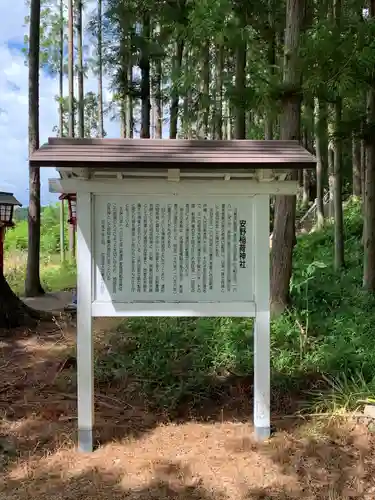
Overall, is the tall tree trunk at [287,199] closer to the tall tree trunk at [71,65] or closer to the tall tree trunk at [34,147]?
the tall tree trunk at [34,147]

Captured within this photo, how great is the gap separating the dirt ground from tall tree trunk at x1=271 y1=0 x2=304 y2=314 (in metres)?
1.95

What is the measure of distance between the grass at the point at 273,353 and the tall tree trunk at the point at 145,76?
595 cm

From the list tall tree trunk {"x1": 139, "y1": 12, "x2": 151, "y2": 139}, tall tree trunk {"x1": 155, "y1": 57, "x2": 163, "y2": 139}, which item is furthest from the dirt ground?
tall tree trunk {"x1": 155, "y1": 57, "x2": 163, "y2": 139}

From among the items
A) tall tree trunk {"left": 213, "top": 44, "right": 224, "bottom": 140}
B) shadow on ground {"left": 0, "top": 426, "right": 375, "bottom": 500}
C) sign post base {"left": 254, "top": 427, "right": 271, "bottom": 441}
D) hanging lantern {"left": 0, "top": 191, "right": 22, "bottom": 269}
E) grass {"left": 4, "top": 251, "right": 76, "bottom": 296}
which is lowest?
shadow on ground {"left": 0, "top": 426, "right": 375, "bottom": 500}

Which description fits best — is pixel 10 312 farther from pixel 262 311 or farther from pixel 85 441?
pixel 262 311

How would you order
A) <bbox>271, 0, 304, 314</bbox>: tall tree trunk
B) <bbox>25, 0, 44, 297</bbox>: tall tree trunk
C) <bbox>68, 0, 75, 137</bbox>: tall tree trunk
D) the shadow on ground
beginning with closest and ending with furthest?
the shadow on ground < <bbox>271, 0, 304, 314</bbox>: tall tree trunk < <bbox>25, 0, 44, 297</bbox>: tall tree trunk < <bbox>68, 0, 75, 137</bbox>: tall tree trunk

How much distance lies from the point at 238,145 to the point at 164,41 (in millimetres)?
9179

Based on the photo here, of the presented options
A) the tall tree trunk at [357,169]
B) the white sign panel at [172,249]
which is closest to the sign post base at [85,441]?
the white sign panel at [172,249]

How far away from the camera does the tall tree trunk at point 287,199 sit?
5.74 meters

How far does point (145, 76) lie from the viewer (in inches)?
444

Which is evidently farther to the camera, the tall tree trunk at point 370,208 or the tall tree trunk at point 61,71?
the tall tree trunk at point 61,71

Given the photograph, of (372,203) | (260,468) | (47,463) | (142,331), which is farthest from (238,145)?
(372,203)

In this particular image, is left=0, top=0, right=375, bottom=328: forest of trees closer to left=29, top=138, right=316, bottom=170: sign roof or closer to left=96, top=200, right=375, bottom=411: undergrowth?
left=96, top=200, right=375, bottom=411: undergrowth

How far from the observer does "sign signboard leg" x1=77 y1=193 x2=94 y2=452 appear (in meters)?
3.43
